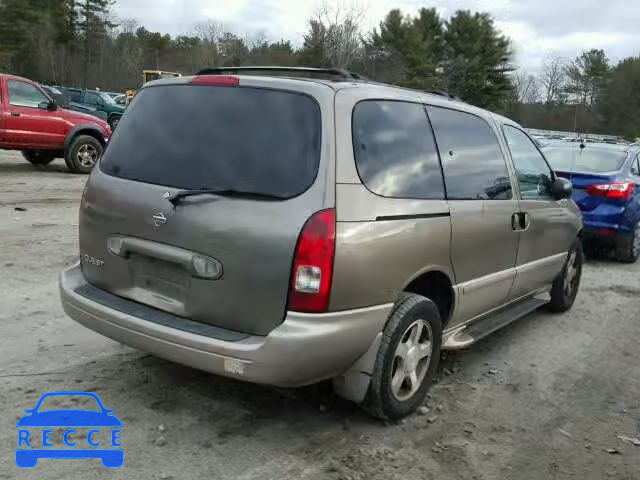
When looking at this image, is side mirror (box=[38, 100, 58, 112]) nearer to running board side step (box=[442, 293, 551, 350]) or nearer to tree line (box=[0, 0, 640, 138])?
running board side step (box=[442, 293, 551, 350])

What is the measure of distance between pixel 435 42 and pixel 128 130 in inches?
2309

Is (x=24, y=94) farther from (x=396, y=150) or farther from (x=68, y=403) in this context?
(x=396, y=150)

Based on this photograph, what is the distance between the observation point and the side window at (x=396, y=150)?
324 centimetres

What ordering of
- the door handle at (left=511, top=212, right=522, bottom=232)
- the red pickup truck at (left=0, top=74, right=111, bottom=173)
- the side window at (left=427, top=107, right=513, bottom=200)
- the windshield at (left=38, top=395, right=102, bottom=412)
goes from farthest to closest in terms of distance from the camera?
the red pickup truck at (left=0, top=74, right=111, bottom=173)
the door handle at (left=511, top=212, right=522, bottom=232)
the side window at (left=427, top=107, right=513, bottom=200)
the windshield at (left=38, top=395, right=102, bottom=412)

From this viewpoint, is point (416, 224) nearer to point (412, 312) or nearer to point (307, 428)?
point (412, 312)

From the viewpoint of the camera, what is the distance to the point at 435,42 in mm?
58219

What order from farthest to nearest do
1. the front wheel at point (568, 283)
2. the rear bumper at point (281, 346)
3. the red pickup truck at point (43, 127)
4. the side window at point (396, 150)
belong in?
the red pickup truck at point (43, 127) → the front wheel at point (568, 283) → the side window at point (396, 150) → the rear bumper at point (281, 346)

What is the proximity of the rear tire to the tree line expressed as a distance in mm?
38371

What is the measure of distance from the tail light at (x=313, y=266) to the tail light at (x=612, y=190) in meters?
6.24

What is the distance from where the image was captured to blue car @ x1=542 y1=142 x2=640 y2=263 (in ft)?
26.3

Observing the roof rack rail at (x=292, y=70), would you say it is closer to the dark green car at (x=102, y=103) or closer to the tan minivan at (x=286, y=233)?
the tan minivan at (x=286, y=233)

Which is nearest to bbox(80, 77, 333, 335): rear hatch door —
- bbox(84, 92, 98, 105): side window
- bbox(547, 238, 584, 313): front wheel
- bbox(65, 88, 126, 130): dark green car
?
bbox(547, 238, 584, 313): front wheel

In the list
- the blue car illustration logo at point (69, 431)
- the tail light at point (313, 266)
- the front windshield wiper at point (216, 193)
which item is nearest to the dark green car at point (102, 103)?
the blue car illustration logo at point (69, 431)

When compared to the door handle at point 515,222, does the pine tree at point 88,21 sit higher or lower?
higher
